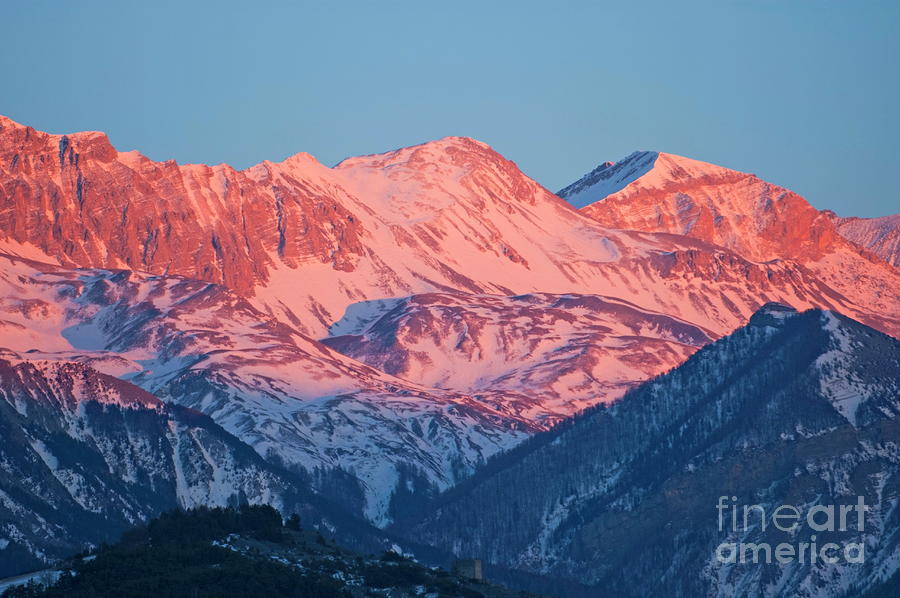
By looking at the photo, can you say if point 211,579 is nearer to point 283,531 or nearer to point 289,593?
point 289,593

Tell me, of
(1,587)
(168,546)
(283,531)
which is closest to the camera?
(1,587)

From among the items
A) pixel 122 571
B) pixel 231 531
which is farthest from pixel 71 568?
pixel 231 531

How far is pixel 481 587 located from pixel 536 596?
745cm

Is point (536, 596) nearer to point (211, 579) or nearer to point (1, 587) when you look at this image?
point (211, 579)

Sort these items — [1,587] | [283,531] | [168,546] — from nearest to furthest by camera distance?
[1,587] < [168,546] < [283,531]

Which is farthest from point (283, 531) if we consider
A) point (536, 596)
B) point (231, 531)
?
point (536, 596)

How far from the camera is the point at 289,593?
16525 centimetres

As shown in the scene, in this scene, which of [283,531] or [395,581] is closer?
[395,581]

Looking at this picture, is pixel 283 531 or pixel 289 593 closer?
pixel 289 593

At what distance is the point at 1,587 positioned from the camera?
164 metres

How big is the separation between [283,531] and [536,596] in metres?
21.1

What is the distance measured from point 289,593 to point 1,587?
2014 cm

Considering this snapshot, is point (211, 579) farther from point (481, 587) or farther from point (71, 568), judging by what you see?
point (481, 587)

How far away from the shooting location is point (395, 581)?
17450cm
